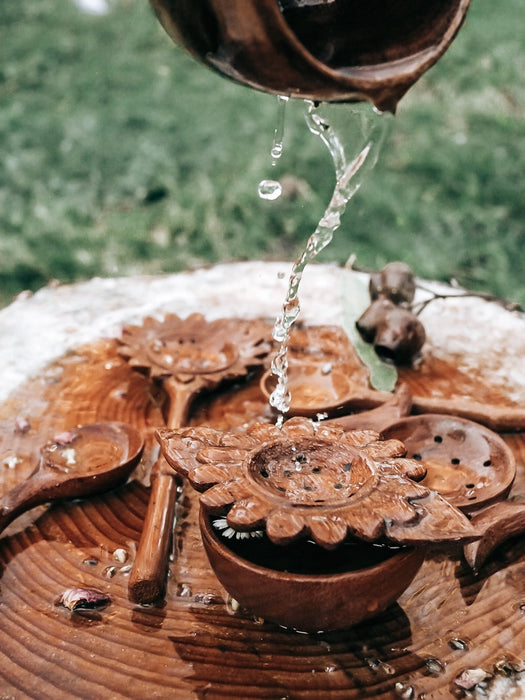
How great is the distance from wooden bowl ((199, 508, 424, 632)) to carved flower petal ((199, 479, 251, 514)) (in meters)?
0.07

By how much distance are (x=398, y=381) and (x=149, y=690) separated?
1.23 m

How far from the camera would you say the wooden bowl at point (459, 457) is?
1500 mm

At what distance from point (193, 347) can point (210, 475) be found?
3.18 feet

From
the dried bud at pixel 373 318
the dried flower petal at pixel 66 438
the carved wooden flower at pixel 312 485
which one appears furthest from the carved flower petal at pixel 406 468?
the dried bud at pixel 373 318

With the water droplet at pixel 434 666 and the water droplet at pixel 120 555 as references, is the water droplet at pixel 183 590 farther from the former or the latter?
the water droplet at pixel 434 666

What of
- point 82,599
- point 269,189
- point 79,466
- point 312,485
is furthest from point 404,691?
point 269,189

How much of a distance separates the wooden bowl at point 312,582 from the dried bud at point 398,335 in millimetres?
964

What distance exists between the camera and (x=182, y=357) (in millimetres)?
2078

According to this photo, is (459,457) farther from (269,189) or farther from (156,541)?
(269,189)

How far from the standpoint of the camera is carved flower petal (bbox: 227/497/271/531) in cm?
112

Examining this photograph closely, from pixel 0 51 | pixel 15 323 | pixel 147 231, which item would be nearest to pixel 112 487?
pixel 15 323

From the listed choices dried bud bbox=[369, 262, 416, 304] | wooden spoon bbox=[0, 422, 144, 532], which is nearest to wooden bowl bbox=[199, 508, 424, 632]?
wooden spoon bbox=[0, 422, 144, 532]

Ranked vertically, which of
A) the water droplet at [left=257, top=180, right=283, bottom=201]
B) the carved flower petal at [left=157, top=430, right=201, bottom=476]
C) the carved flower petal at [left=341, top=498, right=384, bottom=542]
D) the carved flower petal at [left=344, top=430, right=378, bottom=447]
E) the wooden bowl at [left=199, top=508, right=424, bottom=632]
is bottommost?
the wooden bowl at [left=199, top=508, right=424, bottom=632]

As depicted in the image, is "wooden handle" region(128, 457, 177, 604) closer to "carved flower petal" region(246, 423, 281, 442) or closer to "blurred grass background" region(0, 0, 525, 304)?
"carved flower petal" region(246, 423, 281, 442)
